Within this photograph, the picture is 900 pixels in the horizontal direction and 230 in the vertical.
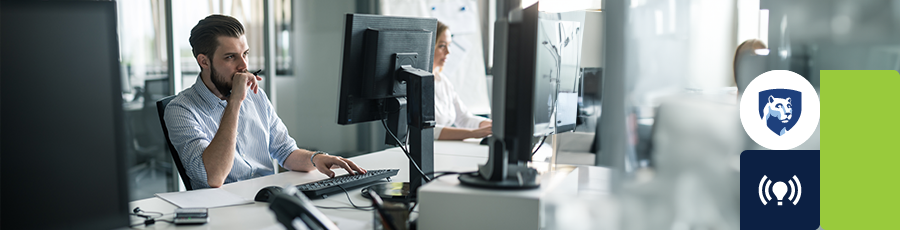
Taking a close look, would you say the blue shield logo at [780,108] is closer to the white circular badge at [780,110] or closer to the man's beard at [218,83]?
the white circular badge at [780,110]

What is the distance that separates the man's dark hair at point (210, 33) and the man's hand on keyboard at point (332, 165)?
0.47 m

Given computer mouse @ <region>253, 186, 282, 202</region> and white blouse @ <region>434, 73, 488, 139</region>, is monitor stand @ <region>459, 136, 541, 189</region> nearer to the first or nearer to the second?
computer mouse @ <region>253, 186, 282, 202</region>

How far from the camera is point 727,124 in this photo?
105cm

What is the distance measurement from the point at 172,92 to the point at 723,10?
2.58m

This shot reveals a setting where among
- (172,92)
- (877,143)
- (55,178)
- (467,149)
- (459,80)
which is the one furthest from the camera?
(459,80)

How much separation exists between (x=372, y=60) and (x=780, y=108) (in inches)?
35.5

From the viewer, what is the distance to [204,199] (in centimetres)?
142

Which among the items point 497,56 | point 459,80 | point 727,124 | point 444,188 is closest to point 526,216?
point 444,188

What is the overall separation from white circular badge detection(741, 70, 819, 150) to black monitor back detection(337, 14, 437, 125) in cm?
81

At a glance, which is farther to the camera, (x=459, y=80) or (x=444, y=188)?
(x=459, y=80)

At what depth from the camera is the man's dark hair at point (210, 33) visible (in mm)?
1778

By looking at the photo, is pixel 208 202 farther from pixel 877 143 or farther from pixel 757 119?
pixel 877 143

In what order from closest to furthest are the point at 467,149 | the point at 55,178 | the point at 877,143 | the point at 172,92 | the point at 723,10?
the point at 55,178
the point at 723,10
the point at 877,143
the point at 467,149
the point at 172,92

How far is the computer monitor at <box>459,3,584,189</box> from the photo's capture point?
106cm
